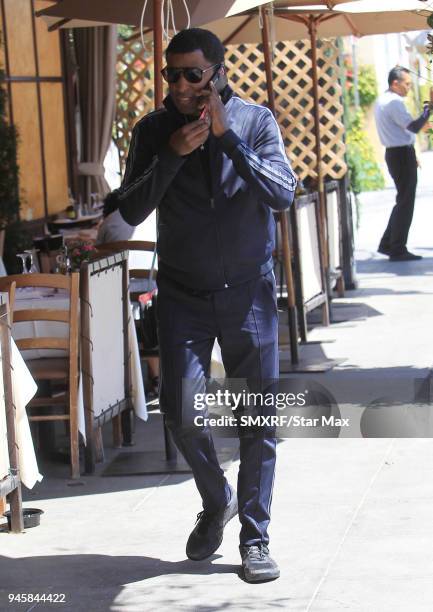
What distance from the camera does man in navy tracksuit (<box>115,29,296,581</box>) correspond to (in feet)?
12.6

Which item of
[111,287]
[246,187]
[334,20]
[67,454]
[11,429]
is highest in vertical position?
[334,20]

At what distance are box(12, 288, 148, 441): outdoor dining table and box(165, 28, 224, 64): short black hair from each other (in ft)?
6.99

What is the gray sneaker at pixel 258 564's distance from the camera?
3934 millimetres

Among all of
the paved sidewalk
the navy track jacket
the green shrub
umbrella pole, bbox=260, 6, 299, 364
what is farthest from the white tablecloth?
the green shrub

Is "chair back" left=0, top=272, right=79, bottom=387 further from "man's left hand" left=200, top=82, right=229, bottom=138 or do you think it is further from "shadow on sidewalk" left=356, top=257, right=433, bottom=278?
"shadow on sidewalk" left=356, top=257, right=433, bottom=278

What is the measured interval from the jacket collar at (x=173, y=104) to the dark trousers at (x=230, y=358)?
543 millimetres

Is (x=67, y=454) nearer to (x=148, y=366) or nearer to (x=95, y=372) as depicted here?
(x=95, y=372)

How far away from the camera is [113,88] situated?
12.1 m

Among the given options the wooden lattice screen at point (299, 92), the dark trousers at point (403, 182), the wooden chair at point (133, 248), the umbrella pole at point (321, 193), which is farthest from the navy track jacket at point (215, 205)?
the dark trousers at point (403, 182)

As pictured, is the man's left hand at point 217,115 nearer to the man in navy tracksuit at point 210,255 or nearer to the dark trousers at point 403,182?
the man in navy tracksuit at point 210,255

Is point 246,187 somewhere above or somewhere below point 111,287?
above

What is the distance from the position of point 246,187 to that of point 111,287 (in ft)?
6.60

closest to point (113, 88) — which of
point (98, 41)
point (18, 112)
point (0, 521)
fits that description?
point (98, 41)

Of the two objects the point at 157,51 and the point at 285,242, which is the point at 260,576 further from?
the point at 285,242
